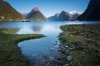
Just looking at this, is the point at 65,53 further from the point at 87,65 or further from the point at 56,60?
the point at 87,65

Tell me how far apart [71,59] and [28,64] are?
6.13 meters

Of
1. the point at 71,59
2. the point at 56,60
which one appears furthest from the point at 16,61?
the point at 71,59

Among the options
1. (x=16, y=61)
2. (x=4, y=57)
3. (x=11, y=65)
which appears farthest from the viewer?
(x=4, y=57)

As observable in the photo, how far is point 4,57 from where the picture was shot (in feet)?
70.4

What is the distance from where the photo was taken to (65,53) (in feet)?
79.9

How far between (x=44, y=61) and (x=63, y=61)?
2.64 m

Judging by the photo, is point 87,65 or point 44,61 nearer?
point 87,65

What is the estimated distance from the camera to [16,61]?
20094mm

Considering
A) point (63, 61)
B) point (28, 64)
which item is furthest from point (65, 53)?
point (28, 64)

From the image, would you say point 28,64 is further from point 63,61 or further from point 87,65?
point 87,65

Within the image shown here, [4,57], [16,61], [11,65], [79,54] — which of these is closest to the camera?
[11,65]

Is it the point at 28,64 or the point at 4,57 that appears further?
the point at 4,57

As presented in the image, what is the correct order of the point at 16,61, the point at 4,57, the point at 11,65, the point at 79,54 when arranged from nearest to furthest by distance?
the point at 11,65
the point at 16,61
the point at 4,57
the point at 79,54

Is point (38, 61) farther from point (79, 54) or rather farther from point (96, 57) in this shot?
point (96, 57)
